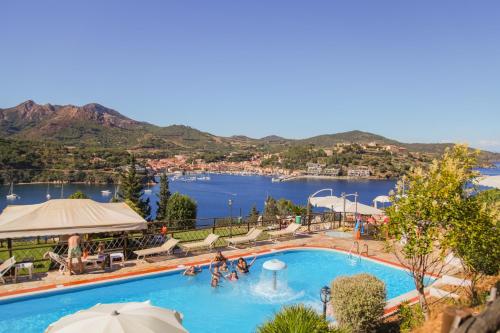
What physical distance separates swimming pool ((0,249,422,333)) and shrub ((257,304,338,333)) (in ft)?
12.9

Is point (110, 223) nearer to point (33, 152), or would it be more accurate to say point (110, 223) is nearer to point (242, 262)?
point (242, 262)

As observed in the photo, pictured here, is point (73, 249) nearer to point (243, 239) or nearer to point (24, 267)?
point (24, 267)

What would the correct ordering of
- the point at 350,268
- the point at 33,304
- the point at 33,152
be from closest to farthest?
the point at 33,304
the point at 350,268
the point at 33,152

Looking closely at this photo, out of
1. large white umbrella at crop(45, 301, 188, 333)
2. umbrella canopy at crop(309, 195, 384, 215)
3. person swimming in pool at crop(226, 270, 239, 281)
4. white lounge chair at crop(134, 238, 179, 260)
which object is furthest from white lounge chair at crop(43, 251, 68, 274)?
umbrella canopy at crop(309, 195, 384, 215)

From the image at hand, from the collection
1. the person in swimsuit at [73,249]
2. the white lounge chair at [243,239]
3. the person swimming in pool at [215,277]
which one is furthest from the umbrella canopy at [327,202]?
the person in swimsuit at [73,249]

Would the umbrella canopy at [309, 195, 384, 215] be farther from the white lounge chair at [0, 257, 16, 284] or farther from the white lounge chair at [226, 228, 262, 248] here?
the white lounge chair at [0, 257, 16, 284]

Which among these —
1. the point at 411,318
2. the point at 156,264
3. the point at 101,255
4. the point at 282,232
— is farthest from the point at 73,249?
the point at 411,318

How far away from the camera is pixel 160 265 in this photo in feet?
40.8

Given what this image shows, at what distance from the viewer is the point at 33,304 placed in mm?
9500

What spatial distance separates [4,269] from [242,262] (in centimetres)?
731

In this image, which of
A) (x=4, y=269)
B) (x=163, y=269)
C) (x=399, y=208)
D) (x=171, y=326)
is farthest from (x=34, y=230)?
(x=399, y=208)

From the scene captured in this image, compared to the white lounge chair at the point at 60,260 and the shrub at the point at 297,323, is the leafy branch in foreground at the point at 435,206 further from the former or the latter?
the white lounge chair at the point at 60,260

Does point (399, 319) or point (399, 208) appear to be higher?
point (399, 208)

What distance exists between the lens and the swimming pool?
9.13 m
